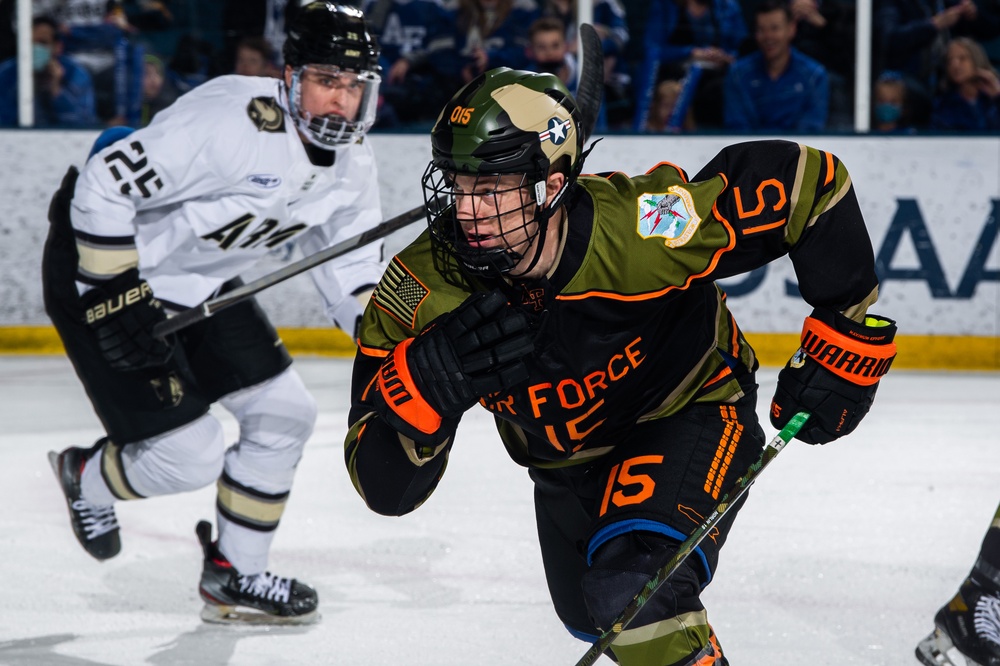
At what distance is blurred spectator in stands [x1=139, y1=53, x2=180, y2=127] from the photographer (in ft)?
20.8

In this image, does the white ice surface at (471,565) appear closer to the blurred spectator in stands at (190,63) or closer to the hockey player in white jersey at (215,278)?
the hockey player in white jersey at (215,278)

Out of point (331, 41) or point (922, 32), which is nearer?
point (331, 41)

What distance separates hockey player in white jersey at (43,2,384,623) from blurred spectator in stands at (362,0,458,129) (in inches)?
125

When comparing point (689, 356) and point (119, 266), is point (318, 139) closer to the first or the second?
point (119, 266)

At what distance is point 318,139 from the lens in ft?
9.77

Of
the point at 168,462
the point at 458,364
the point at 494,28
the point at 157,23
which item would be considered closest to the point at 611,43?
the point at 494,28

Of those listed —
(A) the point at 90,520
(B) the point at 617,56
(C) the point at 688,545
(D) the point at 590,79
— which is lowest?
(A) the point at 90,520

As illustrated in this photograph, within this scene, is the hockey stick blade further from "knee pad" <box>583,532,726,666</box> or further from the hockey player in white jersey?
"knee pad" <box>583,532,726,666</box>

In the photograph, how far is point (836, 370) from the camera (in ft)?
6.55

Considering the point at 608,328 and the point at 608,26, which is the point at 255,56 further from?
the point at 608,328

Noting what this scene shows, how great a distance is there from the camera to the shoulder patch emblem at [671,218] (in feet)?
6.30

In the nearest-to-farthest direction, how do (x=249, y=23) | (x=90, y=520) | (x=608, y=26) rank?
(x=90, y=520), (x=608, y=26), (x=249, y=23)

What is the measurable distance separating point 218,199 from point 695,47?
352 cm

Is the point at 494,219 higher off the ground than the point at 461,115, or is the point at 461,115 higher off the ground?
the point at 461,115
